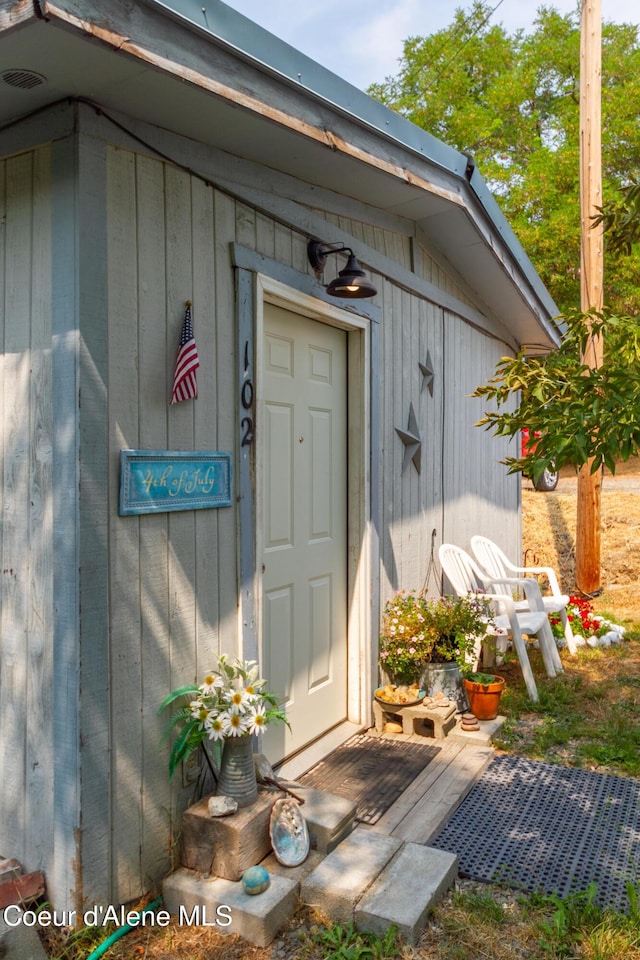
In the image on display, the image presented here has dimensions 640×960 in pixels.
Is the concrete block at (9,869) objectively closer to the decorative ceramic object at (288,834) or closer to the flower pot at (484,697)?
the decorative ceramic object at (288,834)

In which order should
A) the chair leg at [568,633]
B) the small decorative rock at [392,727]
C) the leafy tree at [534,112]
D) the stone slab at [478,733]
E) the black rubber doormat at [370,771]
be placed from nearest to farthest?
the black rubber doormat at [370,771]
the stone slab at [478,733]
the small decorative rock at [392,727]
the chair leg at [568,633]
the leafy tree at [534,112]

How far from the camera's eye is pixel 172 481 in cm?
251

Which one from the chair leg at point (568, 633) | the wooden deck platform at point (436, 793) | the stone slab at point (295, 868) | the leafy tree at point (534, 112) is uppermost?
the leafy tree at point (534, 112)

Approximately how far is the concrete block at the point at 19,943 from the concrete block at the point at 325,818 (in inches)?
35.7

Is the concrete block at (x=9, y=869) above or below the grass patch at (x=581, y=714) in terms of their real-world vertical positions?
above

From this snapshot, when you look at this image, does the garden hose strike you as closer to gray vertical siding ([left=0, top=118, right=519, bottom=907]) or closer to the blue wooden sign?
gray vertical siding ([left=0, top=118, right=519, bottom=907])

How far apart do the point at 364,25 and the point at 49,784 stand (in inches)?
494

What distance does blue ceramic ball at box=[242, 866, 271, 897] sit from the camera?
7.27 ft

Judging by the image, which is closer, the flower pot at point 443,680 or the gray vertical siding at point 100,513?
the gray vertical siding at point 100,513

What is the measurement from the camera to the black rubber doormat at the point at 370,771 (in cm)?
305

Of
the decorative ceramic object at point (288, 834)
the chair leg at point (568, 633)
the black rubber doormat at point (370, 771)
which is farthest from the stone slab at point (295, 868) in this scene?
the chair leg at point (568, 633)

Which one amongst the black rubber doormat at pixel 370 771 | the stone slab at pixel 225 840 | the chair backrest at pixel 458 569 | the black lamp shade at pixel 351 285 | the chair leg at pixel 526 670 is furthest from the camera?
the chair backrest at pixel 458 569

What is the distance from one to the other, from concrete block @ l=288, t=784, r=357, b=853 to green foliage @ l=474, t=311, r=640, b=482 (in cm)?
139

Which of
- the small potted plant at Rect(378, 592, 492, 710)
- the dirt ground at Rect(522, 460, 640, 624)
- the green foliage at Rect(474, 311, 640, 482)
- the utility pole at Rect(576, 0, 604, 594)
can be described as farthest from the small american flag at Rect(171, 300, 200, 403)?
the dirt ground at Rect(522, 460, 640, 624)
